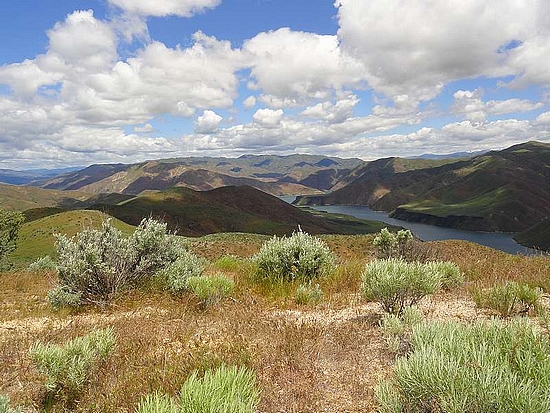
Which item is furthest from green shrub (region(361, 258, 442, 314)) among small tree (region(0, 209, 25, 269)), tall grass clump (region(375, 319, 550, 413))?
small tree (region(0, 209, 25, 269))

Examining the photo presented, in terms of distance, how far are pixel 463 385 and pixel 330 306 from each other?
172 inches

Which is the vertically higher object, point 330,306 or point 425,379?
point 425,379

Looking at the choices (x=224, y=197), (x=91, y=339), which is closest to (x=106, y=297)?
(x=91, y=339)

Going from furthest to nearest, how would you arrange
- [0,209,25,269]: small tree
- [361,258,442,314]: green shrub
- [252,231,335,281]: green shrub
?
1. [0,209,25,269]: small tree
2. [252,231,335,281]: green shrub
3. [361,258,442,314]: green shrub

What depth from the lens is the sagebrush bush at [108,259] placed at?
7715 millimetres

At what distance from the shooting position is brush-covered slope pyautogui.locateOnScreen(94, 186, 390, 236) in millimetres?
107562

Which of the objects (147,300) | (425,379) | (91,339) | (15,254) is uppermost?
(425,379)

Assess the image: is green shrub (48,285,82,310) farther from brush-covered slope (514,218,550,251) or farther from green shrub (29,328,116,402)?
brush-covered slope (514,218,550,251)

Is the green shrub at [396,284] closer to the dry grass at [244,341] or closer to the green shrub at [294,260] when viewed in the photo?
the dry grass at [244,341]

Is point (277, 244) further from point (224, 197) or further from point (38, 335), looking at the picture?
point (224, 197)

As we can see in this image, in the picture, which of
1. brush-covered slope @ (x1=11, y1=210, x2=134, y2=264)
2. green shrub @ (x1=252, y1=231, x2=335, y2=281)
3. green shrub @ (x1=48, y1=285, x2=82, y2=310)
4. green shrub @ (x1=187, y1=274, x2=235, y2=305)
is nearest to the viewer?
green shrub @ (x1=187, y1=274, x2=235, y2=305)

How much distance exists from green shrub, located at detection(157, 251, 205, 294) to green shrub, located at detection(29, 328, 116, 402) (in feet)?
10.4

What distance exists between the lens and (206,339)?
17.0 ft

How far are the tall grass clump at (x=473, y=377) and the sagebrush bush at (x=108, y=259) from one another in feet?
21.8
